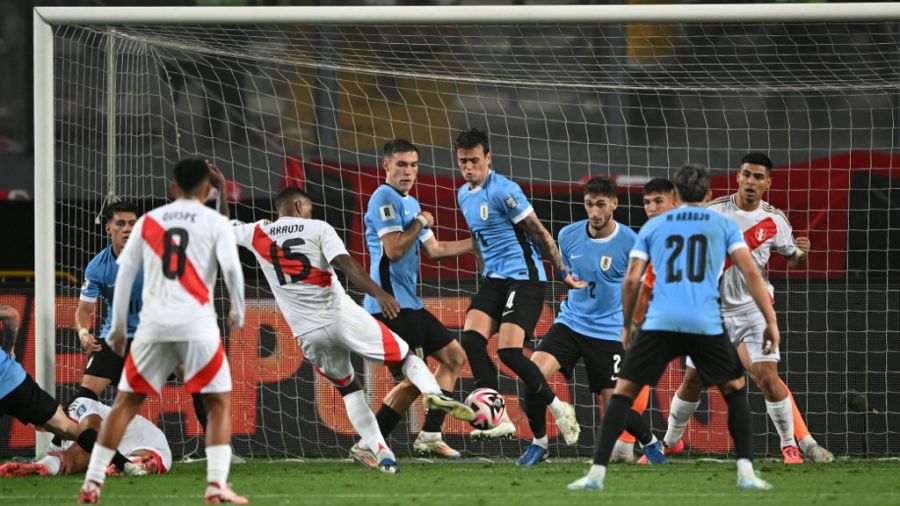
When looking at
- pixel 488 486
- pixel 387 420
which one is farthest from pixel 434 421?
pixel 488 486

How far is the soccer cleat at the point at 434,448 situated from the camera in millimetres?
9688

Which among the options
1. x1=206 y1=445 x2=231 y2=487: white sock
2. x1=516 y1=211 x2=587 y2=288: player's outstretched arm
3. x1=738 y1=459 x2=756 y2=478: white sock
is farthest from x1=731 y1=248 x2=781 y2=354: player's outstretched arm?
x1=206 y1=445 x2=231 y2=487: white sock

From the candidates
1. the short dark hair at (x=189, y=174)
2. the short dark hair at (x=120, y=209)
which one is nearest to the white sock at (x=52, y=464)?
the short dark hair at (x=120, y=209)

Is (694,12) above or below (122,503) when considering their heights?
above

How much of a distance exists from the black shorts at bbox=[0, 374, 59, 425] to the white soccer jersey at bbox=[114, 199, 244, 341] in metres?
1.97

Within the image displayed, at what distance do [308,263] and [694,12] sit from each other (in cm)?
352

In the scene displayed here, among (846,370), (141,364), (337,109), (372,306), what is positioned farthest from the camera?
(337,109)

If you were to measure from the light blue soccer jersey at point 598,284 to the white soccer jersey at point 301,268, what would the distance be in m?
1.90

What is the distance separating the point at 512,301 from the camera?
9172 mm

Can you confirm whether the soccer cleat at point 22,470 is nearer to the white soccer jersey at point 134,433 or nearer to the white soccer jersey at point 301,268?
the white soccer jersey at point 134,433

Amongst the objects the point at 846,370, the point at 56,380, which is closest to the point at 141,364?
the point at 56,380

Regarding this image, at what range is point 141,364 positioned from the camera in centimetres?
682

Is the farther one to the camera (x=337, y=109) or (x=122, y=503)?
(x=337, y=109)

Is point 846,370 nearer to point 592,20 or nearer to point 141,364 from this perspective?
point 592,20
